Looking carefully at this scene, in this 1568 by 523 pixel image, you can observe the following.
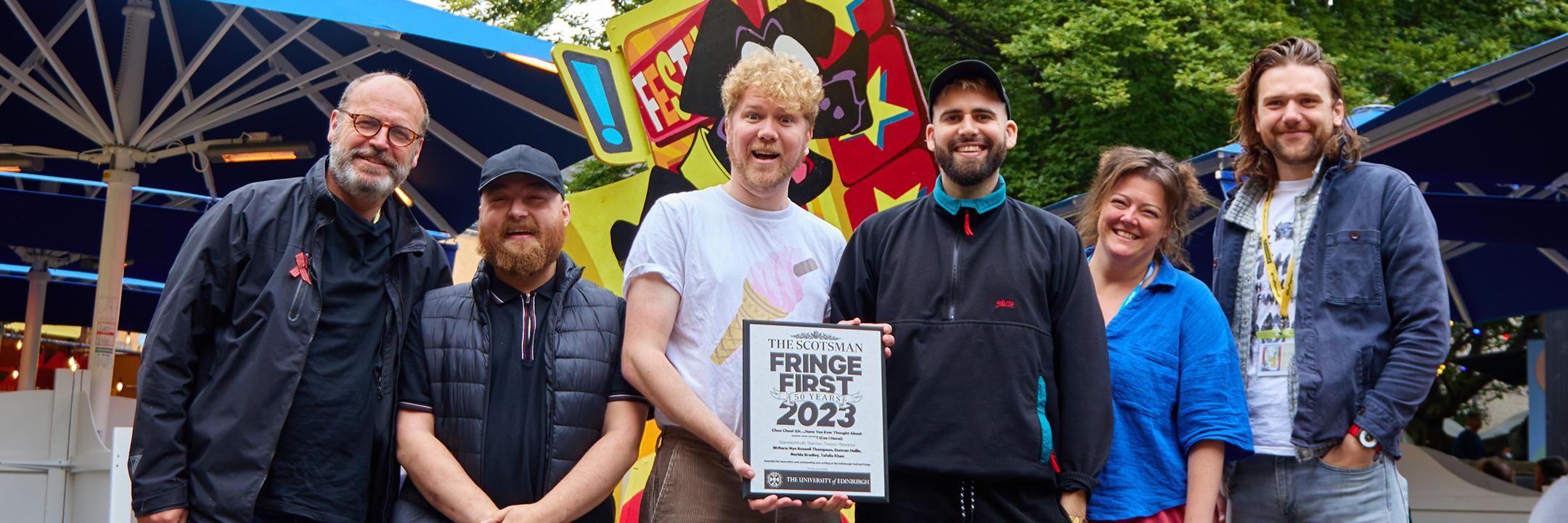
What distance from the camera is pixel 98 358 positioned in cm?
758

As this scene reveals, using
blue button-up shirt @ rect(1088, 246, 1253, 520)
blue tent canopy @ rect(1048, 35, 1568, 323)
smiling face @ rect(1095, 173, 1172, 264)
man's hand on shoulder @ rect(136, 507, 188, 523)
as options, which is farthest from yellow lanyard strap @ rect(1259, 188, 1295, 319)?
man's hand on shoulder @ rect(136, 507, 188, 523)

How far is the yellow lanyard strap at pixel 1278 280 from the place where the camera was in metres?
3.68

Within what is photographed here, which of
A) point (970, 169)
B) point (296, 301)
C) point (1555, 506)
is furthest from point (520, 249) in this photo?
point (1555, 506)

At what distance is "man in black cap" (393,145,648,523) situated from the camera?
340 centimetres

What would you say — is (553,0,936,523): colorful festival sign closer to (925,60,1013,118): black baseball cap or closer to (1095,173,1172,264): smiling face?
(1095,173,1172,264): smiling face

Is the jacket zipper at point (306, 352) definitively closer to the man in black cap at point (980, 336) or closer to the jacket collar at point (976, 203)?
the man in black cap at point (980, 336)

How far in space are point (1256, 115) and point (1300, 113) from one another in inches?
7.4

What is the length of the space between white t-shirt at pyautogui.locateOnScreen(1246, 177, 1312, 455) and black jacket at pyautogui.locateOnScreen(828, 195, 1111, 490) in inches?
26.4

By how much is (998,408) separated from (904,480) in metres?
0.29

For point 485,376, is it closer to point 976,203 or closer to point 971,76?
point 976,203

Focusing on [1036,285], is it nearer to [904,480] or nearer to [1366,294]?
[904,480]

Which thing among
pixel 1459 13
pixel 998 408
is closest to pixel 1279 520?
pixel 998 408

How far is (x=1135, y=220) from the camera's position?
3.72 metres

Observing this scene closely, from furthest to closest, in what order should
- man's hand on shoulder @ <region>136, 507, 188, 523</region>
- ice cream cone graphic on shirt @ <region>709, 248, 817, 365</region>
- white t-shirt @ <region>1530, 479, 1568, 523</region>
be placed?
1. white t-shirt @ <region>1530, 479, 1568, 523</region>
2. ice cream cone graphic on shirt @ <region>709, 248, 817, 365</region>
3. man's hand on shoulder @ <region>136, 507, 188, 523</region>
